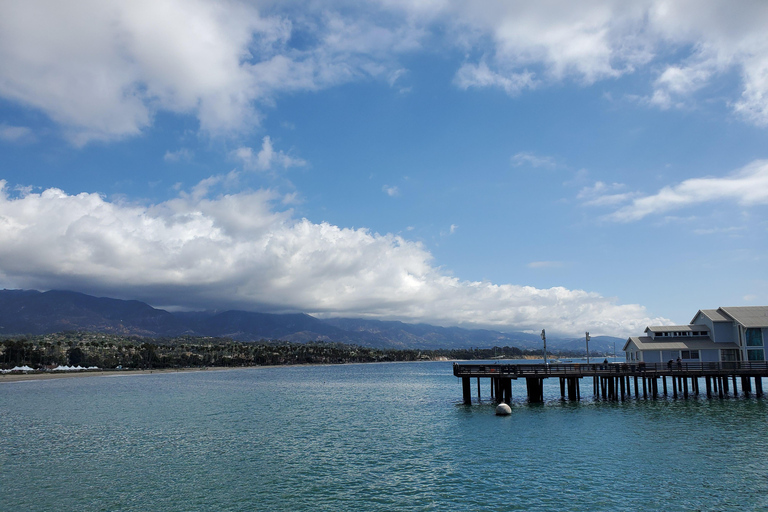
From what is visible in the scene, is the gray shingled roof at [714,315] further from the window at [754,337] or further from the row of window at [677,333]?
the window at [754,337]

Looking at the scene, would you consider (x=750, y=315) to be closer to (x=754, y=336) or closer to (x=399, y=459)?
(x=754, y=336)

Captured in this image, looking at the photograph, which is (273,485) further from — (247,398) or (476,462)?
(247,398)

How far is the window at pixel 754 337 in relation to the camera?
66562 millimetres

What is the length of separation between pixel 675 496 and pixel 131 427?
47802 mm

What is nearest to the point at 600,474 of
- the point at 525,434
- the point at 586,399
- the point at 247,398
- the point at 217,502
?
the point at 525,434

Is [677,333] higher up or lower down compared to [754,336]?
higher up

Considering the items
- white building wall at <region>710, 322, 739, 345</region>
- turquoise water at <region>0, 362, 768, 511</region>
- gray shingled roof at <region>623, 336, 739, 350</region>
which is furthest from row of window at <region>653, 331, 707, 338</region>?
turquoise water at <region>0, 362, 768, 511</region>

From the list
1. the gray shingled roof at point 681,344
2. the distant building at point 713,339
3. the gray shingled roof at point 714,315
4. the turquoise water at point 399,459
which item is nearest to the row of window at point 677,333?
the distant building at point 713,339

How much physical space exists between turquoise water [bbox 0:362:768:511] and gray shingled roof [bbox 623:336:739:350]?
40.5ft

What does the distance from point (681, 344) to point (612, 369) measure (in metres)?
15.7

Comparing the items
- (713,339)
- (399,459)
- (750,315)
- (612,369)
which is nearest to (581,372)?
(612,369)

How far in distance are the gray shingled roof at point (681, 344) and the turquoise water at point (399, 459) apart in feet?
40.5

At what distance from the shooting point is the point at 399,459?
34281mm

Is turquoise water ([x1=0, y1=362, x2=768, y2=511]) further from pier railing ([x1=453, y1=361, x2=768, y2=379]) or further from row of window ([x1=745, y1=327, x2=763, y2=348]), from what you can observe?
row of window ([x1=745, y1=327, x2=763, y2=348])
